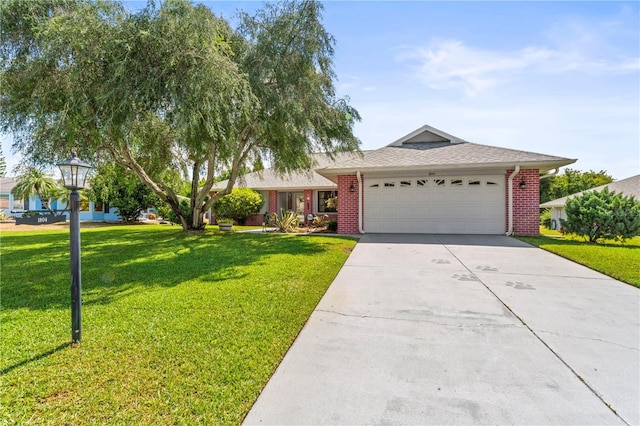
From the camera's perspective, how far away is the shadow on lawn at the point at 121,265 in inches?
189

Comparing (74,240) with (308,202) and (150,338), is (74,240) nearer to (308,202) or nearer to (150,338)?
(150,338)

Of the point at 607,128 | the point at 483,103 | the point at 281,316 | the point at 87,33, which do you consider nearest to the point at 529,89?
the point at 483,103

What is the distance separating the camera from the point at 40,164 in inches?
320

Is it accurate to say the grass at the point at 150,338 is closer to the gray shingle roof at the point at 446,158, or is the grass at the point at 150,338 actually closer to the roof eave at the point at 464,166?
the roof eave at the point at 464,166

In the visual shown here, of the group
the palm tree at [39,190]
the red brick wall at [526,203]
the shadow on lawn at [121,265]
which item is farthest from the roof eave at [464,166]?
the palm tree at [39,190]

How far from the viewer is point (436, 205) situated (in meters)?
12.0

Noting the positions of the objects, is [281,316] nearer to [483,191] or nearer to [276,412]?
[276,412]

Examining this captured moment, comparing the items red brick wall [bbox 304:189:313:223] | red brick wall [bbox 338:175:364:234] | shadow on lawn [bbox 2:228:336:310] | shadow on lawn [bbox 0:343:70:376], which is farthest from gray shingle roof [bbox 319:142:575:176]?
shadow on lawn [bbox 0:343:70:376]

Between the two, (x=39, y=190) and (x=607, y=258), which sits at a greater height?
(x=39, y=190)

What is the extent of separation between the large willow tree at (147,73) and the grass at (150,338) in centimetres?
343

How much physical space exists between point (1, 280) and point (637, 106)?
1620cm

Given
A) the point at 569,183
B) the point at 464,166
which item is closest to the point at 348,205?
the point at 464,166

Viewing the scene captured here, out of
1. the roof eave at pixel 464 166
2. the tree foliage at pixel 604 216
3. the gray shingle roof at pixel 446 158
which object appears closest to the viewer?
the tree foliage at pixel 604 216

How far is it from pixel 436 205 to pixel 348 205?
11.5 feet
